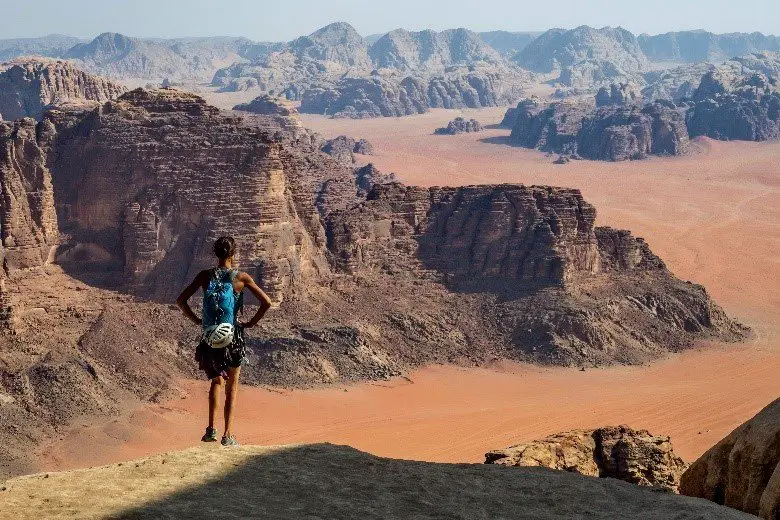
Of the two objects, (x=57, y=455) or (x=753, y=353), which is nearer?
(x=57, y=455)

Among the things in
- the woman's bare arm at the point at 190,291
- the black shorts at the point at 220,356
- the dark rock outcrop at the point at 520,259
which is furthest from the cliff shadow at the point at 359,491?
the dark rock outcrop at the point at 520,259

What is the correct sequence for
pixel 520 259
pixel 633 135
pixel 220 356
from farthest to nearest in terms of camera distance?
pixel 633 135 < pixel 520 259 < pixel 220 356

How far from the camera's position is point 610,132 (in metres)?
108

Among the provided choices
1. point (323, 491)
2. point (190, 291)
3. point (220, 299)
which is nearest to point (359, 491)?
point (323, 491)

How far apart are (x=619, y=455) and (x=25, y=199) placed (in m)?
21.2

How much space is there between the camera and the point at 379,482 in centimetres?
1300

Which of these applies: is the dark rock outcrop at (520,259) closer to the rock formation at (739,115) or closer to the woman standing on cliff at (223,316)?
the woman standing on cliff at (223,316)

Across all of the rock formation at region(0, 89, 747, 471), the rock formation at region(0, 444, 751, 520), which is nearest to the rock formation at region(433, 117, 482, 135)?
the rock formation at region(0, 89, 747, 471)

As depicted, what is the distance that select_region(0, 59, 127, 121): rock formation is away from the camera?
7131cm

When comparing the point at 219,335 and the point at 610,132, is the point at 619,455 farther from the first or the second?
the point at 610,132

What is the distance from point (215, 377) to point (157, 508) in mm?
3060

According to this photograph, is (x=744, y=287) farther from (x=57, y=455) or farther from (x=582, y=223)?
(x=57, y=455)

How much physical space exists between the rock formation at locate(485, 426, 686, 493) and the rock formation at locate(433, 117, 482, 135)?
10812 cm

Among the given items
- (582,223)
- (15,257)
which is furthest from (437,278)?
(15,257)
